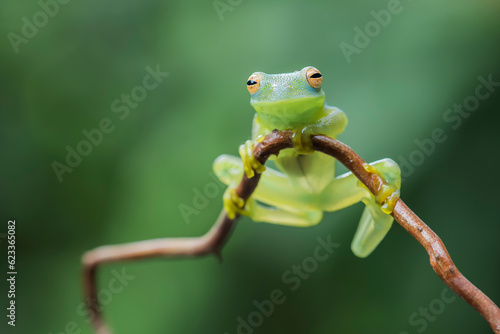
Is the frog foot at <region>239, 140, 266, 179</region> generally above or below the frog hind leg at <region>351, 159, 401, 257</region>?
above

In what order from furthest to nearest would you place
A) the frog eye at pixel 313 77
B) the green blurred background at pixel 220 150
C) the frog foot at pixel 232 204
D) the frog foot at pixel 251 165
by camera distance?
1. the green blurred background at pixel 220 150
2. the frog foot at pixel 232 204
3. the frog eye at pixel 313 77
4. the frog foot at pixel 251 165

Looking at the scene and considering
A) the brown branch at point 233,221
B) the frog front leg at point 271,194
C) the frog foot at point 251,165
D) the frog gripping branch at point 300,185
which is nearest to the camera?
the brown branch at point 233,221

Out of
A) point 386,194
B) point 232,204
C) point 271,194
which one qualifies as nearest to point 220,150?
point 271,194

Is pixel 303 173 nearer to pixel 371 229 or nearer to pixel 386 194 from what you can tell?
pixel 371 229

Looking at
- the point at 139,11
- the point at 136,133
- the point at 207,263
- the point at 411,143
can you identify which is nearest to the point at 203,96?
the point at 136,133

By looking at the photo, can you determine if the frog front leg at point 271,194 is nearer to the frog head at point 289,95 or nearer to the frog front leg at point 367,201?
the frog front leg at point 367,201

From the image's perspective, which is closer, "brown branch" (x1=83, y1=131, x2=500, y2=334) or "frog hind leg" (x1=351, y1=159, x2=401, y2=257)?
"brown branch" (x1=83, y1=131, x2=500, y2=334)

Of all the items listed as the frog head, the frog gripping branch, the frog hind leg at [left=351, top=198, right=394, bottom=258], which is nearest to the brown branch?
the frog gripping branch

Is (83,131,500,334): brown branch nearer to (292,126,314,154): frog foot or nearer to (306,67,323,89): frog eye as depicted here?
(292,126,314,154): frog foot

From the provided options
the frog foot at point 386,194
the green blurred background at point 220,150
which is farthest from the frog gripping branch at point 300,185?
the green blurred background at point 220,150
